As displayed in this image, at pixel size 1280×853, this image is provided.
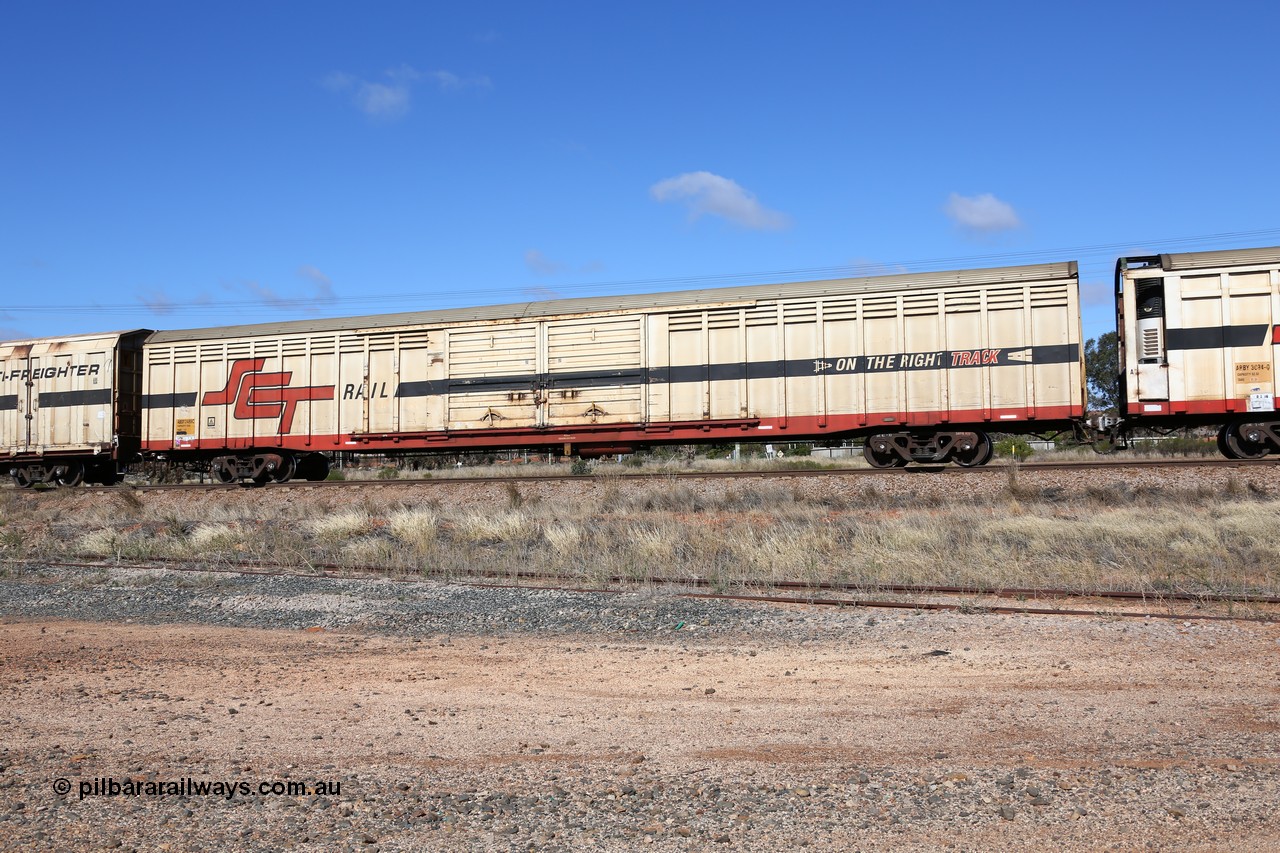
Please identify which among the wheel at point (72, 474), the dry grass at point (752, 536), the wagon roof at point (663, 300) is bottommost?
the dry grass at point (752, 536)

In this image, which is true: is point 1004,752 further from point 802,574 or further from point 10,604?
point 10,604

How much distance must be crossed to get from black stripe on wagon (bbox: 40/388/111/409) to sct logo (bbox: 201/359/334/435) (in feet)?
A: 10.2

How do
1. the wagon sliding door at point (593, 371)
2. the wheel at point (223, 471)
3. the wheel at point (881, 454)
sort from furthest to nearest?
the wheel at point (223, 471), the wagon sliding door at point (593, 371), the wheel at point (881, 454)

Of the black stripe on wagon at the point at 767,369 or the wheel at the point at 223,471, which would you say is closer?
the black stripe on wagon at the point at 767,369

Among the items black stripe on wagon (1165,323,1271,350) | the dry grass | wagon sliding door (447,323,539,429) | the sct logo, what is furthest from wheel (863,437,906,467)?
the sct logo

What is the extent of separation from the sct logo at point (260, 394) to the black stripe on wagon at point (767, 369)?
2391 mm

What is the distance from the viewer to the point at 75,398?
2214 centimetres

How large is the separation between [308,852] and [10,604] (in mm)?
→ 8371

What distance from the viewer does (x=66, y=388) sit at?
22.3 meters

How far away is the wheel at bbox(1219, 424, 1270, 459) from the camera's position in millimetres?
15875

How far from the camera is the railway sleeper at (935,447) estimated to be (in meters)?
17.0

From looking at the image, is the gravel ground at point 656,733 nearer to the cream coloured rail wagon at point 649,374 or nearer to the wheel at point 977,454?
the cream coloured rail wagon at point 649,374

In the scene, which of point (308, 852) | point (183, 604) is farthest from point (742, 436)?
point (308, 852)

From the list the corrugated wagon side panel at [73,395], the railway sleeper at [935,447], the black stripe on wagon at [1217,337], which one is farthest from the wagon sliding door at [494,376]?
the black stripe on wagon at [1217,337]
